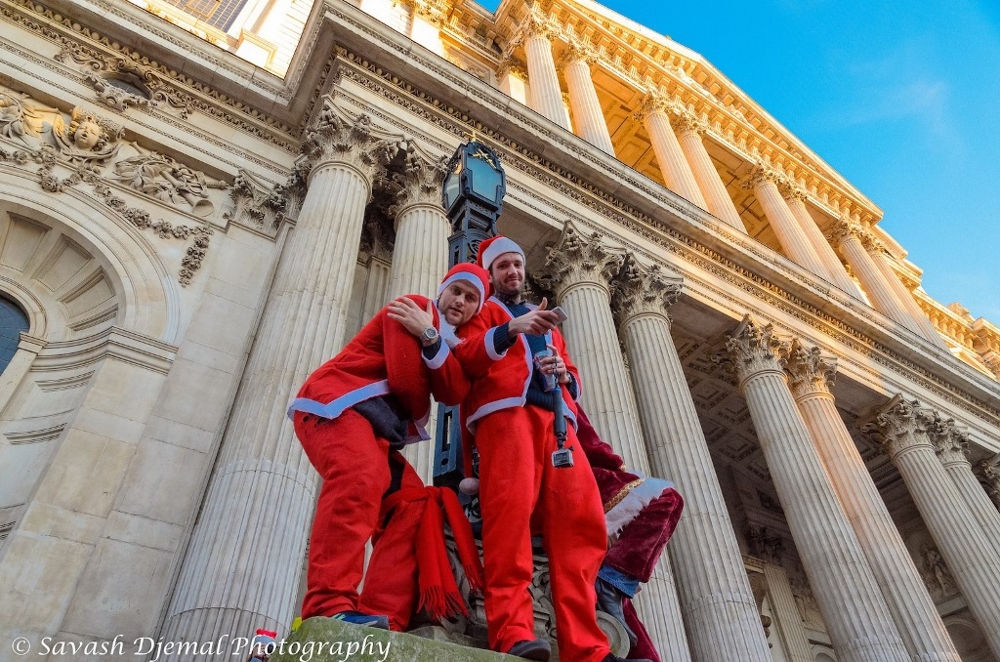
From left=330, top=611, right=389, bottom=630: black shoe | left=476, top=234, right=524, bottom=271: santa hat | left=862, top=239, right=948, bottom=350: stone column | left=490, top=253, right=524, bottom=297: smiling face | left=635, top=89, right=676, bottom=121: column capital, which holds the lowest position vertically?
left=330, top=611, right=389, bottom=630: black shoe

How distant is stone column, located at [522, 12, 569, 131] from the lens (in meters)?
17.1

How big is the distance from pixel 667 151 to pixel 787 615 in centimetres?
1355

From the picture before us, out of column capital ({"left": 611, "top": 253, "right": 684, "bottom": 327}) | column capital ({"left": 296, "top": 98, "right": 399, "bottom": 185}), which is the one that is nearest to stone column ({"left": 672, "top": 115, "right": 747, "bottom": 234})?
column capital ({"left": 611, "top": 253, "right": 684, "bottom": 327})

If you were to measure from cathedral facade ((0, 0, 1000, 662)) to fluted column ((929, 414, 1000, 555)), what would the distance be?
7 centimetres

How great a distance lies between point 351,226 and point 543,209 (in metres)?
4.71

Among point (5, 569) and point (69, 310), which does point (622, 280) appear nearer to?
point (69, 310)

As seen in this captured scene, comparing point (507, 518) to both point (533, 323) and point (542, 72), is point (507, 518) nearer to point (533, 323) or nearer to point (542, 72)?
point (533, 323)

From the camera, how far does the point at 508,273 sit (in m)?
3.44

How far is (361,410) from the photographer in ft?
9.02

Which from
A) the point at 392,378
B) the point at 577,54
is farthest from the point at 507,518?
the point at 577,54

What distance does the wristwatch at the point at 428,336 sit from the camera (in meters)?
2.82

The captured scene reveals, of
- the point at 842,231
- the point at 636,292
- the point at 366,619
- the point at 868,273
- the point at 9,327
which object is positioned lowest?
the point at 366,619

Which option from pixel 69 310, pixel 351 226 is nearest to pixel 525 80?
pixel 351 226

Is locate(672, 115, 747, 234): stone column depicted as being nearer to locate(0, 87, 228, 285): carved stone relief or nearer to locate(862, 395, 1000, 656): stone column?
locate(862, 395, 1000, 656): stone column
